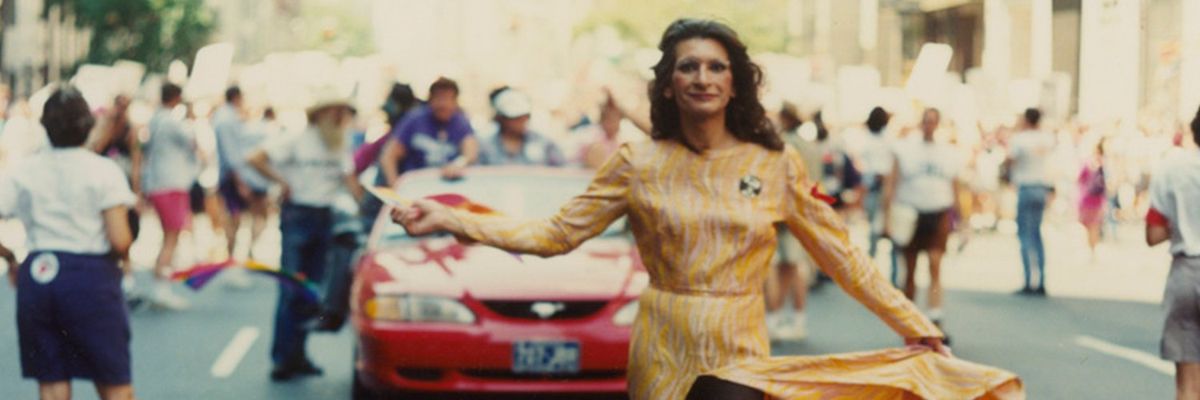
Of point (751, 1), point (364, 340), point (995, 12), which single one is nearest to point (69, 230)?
point (364, 340)

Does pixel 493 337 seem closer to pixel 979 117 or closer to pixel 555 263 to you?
pixel 555 263

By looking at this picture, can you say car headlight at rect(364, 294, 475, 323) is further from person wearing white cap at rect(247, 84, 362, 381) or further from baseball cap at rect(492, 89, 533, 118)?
baseball cap at rect(492, 89, 533, 118)

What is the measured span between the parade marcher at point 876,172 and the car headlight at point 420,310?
5805 millimetres

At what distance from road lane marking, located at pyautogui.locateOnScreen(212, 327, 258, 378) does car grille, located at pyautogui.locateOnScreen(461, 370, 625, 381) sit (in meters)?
2.70

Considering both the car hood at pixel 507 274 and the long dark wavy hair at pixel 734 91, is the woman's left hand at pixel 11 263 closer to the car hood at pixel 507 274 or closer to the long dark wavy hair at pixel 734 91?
the car hood at pixel 507 274

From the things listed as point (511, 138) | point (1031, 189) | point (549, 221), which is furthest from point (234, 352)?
point (1031, 189)

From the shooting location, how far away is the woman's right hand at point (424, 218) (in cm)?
521

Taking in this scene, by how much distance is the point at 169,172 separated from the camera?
643 inches

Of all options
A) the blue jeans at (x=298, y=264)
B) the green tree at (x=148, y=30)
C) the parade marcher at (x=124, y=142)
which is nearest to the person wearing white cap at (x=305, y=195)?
the blue jeans at (x=298, y=264)

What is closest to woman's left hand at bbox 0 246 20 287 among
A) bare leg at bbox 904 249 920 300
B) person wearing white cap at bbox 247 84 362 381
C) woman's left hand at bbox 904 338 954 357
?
person wearing white cap at bbox 247 84 362 381

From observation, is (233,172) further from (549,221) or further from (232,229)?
(549,221)

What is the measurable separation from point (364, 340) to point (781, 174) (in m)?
4.63

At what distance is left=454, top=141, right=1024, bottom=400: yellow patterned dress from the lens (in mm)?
4930

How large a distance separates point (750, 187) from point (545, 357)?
4.25m
